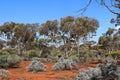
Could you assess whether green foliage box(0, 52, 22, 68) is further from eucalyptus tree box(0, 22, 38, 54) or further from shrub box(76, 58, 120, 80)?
eucalyptus tree box(0, 22, 38, 54)

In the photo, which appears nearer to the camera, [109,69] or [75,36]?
[109,69]

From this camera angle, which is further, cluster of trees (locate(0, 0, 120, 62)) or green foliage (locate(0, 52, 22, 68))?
cluster of trees (locate(0, 0, 120, 62))

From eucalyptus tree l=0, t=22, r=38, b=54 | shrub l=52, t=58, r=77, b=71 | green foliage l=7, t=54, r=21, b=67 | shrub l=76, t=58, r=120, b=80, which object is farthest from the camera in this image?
eucalyptus tree l=0, t=22, r=38, b=54

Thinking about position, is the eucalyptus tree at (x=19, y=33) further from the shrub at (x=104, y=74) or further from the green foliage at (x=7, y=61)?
the shrub at (x=104, y=74)

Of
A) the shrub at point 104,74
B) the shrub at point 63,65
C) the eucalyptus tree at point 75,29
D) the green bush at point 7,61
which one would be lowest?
the shrub at point 104,74

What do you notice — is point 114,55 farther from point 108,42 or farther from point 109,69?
point 109,69

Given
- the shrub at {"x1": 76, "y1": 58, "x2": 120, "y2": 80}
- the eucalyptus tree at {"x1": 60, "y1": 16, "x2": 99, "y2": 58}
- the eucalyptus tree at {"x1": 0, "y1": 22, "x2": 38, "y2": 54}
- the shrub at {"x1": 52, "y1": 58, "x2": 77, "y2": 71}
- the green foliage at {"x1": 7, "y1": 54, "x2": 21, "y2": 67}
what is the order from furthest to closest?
the eucalyptus tree at {"x1": 0, "y1": 22, "x2": 38, "y2": 54}, the eucalyptus tree at {"x1": 60, "y1": 16, "x2": 99, "y2": 58}, the green foliage at {"x1": 7, "y1": 54, "x2": 21, "y2": 67}, the shrub at {"x1": 52, "y1": 58, "x2": 77, "y2": 71}, the shrub at {"x1": 76, "y1": 58, "x2": 120, "y2": 80}

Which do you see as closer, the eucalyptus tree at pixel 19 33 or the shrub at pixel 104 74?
the shrub at pixel 104 74

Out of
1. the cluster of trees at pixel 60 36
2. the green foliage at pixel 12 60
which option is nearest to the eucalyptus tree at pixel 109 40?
the cluster of trees at pixel 60 36

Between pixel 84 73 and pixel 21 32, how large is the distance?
122 ft

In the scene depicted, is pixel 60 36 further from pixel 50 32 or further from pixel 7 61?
pixel 7 61

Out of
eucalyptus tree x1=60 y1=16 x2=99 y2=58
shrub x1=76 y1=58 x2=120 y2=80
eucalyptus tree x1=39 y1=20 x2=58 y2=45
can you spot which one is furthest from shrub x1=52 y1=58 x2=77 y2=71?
eucalyptus tree x1=39 y1=20 x2=58 y2=45

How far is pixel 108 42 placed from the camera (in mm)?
49250

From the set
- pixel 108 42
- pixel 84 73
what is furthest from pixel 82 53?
pixel 84 73
